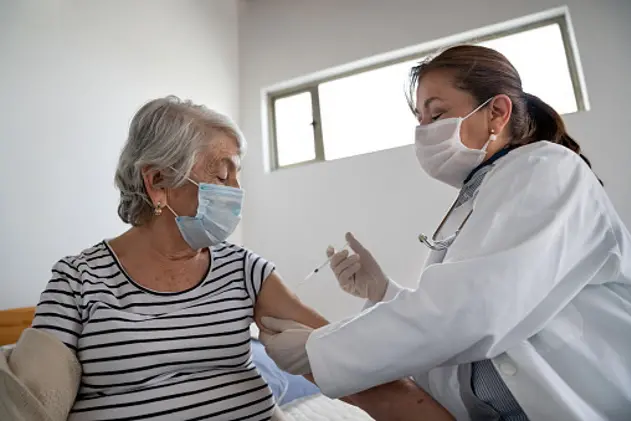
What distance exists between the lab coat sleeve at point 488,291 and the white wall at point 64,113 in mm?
1271

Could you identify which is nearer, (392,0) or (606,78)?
(606,78)

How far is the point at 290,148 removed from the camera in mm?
2840

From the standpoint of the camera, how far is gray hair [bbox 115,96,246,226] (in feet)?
3.44

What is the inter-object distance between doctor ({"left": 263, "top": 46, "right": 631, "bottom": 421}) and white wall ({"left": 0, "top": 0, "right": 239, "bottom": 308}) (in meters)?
1.21

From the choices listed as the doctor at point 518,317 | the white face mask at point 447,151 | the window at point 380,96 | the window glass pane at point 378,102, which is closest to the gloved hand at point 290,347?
the doctor at point 518,317

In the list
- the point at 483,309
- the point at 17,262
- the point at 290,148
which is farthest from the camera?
the point at 290,148

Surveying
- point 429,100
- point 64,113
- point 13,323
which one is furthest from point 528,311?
point 64,113

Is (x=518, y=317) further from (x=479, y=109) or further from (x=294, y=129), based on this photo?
(x=294, y=129)

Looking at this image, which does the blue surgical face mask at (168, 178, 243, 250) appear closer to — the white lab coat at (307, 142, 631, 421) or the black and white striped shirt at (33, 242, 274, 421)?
the black and white striped shirt at (33, 242, 274, 421)

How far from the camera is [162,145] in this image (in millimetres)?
1045

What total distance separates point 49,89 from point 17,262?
0.69 m

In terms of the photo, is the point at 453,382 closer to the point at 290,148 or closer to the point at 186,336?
the point at 186,336

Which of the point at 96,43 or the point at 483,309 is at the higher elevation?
the point at 96,43

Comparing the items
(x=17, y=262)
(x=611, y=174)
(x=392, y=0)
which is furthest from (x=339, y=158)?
(x=17, y=262)
